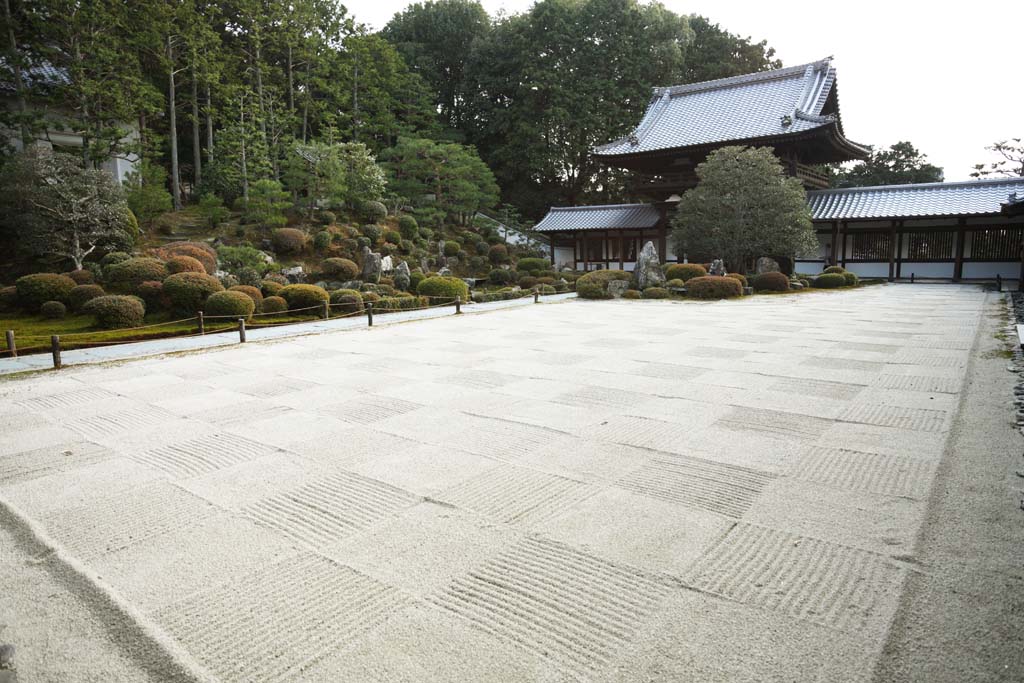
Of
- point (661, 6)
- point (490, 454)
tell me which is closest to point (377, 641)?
point (490, 454)

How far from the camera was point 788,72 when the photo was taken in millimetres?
28016

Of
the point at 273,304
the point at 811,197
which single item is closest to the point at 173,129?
the point at 273,304

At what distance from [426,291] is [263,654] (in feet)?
58.7

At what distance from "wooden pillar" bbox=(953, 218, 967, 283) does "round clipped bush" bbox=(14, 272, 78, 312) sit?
30.2 metres

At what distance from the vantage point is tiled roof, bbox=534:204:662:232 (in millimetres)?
29875

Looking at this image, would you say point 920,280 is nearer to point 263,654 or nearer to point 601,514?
point 601,514

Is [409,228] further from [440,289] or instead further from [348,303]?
[348,303]

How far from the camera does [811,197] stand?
27188mm

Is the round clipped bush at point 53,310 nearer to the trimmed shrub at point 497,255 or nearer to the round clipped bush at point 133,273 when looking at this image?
the round clipped bush at point 133,273

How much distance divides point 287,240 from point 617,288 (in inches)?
481

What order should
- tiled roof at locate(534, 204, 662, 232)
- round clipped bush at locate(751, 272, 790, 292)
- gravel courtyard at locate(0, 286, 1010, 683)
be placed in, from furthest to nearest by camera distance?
1. tiled roof at locate(534, 204, 662, 232)
2. round clipped bush at locate(751, 272, 790, 292)
3. gravel courtyard at locate(0, 286, 1010, 683)

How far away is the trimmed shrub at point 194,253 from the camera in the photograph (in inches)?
685

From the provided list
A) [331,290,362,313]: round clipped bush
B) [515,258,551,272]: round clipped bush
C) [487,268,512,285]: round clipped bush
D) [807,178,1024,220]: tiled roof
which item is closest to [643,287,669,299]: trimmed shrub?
[487,268,512,285]: round clipped bush

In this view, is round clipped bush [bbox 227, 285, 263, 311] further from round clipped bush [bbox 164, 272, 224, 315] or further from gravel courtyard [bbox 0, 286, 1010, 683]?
gravel courtyard [bbox 0, 286, 1010, 683]
